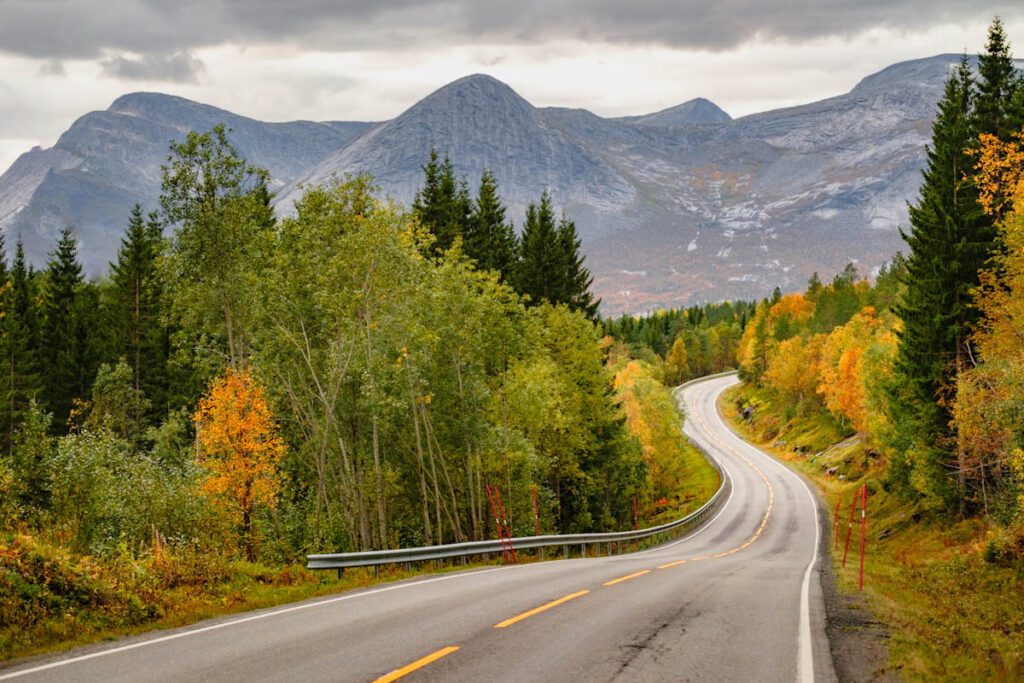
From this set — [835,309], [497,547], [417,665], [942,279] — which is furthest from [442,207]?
[835,309]

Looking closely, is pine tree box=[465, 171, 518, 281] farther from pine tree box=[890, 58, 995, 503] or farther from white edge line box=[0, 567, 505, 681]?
white edge line box=[0, 567, 505, 681]

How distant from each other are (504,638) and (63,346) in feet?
185

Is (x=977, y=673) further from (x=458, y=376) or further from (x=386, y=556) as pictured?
(x=458, y=376)

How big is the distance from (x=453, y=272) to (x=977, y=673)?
27.4m

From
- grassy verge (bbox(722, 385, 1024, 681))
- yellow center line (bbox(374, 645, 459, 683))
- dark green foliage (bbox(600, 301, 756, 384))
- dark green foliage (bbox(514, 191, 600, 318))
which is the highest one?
dark green foliage (bbox(514, 191, 600, 318))

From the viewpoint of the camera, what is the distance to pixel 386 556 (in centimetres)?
1962

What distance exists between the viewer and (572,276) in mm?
57250

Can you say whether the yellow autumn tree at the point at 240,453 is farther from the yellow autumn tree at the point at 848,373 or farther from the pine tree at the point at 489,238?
the yellow autumn tree at the point at 848,373

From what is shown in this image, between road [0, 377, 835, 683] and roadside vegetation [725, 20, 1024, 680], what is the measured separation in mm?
2025

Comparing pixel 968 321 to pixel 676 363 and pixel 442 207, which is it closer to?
pixel 442 207

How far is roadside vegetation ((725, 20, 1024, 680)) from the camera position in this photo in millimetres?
15688

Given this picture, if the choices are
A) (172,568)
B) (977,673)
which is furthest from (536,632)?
(172,568)

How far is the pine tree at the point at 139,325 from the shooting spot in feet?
193

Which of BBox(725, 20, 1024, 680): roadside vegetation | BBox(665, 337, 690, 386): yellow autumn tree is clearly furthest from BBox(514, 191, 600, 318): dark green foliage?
BBox(665, 337, 690, 386): yellow autumn tree
